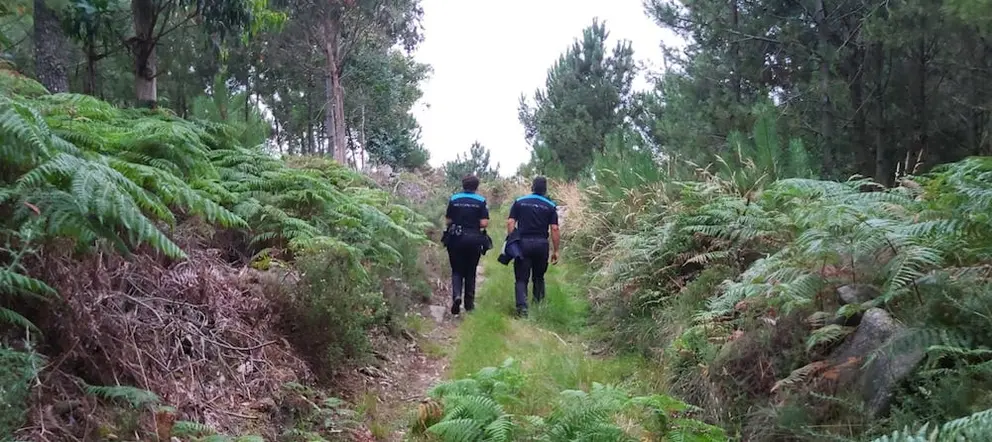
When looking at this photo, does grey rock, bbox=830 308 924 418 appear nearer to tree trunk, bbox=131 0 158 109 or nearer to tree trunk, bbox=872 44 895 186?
tree trunk, bbox=872 44 895 186

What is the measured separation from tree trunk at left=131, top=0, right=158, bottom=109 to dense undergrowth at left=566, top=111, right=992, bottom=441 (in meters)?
6.71

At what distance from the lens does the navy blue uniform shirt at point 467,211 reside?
24.6 ft

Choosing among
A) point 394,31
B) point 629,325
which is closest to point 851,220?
point 629,325

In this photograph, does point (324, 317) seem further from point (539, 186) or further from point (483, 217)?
point (539, 186)

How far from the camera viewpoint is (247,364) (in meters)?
3.90

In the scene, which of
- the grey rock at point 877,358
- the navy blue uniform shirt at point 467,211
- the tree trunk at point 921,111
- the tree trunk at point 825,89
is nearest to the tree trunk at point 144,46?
the navy blue uniform shirt at point 467,211

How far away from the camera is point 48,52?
23.4 ft

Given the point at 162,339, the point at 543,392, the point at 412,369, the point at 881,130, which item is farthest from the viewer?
the point at 881,130

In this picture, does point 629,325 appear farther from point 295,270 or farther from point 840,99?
point 840,99

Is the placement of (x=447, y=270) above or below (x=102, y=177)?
below

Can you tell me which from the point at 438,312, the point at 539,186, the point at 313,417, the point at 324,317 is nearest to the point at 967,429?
the point at 313,417

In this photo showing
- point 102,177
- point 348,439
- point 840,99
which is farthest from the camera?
point 840,99

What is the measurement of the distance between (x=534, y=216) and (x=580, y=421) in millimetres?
4500

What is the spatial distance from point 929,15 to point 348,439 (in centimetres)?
737
